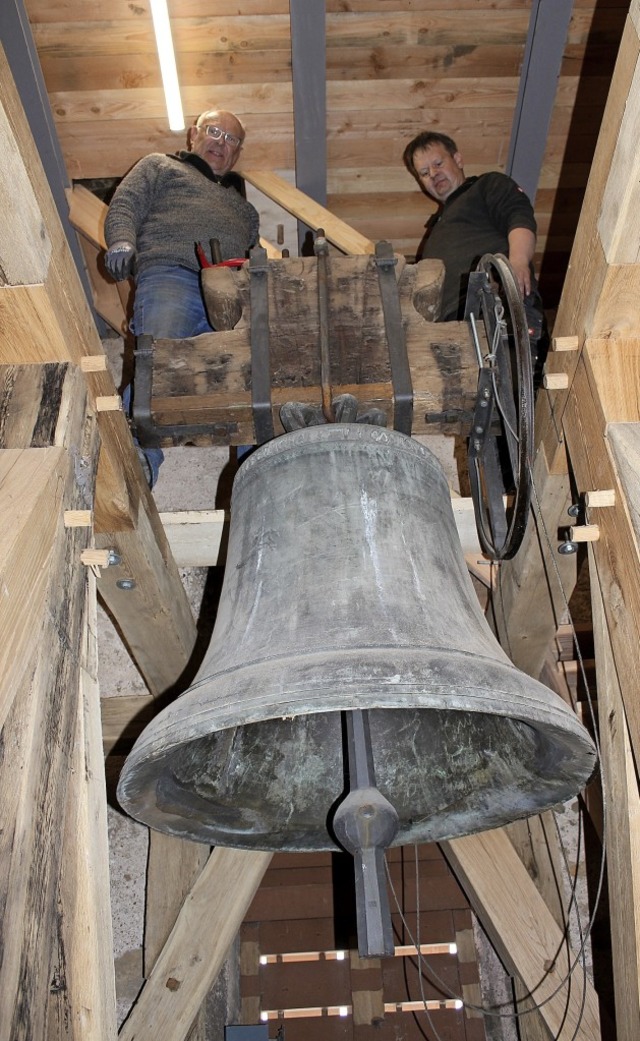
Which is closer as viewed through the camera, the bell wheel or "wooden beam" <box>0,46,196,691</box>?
"wooden beam" <box>0,46,196,691</box>

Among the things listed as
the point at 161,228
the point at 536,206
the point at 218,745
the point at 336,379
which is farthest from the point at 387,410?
the point at 536,206

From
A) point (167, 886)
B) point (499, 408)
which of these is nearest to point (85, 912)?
point (499, 408)

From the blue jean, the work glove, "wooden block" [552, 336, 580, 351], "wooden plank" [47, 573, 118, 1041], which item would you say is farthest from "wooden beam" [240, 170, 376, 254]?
"wooden plank" [47, 573, 118, 1041]

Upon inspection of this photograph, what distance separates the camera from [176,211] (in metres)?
3.43

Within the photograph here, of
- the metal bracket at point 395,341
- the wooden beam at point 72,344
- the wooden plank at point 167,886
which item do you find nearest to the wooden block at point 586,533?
the metal bracket at point 395,341

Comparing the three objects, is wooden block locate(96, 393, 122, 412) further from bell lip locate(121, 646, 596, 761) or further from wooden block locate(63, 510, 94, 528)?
bell lip locate(121, 646, 596, 761)

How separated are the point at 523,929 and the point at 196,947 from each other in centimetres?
101

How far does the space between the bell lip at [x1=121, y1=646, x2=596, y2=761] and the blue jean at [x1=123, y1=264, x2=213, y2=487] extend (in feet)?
5.58

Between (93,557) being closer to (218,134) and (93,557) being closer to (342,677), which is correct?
(342,677)

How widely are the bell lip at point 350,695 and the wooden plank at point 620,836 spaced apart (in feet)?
0.62

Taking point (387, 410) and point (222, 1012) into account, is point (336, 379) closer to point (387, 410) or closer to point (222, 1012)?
point (387, 410)

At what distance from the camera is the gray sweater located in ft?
10.9

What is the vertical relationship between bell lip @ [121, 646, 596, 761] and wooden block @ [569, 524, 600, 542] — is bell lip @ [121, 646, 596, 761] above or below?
below

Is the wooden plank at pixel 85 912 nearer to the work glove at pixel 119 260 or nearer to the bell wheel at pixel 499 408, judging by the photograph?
the bell wheel at pixel 499 408
